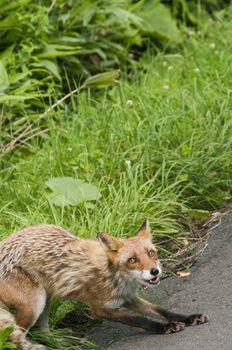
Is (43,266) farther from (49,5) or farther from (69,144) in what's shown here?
(49,5)

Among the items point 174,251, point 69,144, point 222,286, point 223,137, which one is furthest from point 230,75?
point 222,286

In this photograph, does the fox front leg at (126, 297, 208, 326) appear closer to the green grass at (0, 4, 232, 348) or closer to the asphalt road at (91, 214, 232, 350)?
the asphalt road at (91, 214, 232, 350)

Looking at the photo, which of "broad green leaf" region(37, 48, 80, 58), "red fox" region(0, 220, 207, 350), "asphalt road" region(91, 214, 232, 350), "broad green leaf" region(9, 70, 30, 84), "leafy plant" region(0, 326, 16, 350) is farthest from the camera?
"broad green leaf" region(37, 48, 80, 58)

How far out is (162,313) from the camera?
6.32m

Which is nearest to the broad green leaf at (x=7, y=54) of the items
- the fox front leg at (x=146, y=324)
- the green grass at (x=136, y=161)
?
the green grass at (x=136, y=161)

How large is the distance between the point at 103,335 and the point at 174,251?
124 centimetres

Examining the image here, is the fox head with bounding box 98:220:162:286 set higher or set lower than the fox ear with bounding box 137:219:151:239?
higher

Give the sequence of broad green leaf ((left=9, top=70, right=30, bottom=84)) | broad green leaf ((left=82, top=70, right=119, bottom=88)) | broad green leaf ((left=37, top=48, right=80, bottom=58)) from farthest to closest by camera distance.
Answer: broad green leaf ((left=37, top=48, right=80, bottom=58)) → broad green leaf ((left=82, top=70, right=119, bottom=88)) → broad green leaf ((left=9, top=70, right=30, bottom=84))

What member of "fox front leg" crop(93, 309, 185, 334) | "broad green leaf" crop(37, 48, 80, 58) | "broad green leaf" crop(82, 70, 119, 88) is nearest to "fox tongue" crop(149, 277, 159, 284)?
"fox front leg" crop(93, 309, 185, 334)

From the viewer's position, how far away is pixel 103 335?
21.3ft

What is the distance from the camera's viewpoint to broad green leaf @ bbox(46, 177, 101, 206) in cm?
762

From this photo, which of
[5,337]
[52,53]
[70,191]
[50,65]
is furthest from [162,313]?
[52,53]

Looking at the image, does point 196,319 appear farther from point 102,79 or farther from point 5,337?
point 102,79

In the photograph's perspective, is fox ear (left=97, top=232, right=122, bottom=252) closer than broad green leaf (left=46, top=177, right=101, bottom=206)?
Yes
